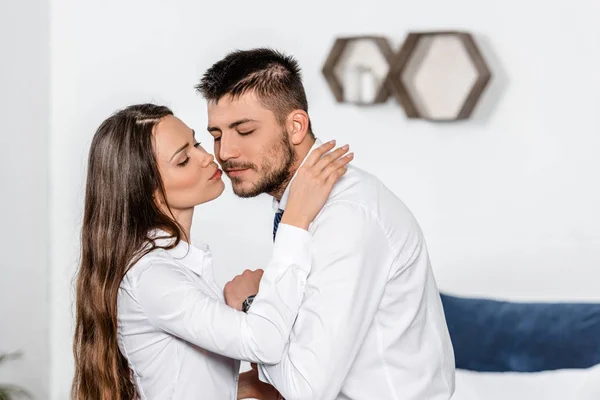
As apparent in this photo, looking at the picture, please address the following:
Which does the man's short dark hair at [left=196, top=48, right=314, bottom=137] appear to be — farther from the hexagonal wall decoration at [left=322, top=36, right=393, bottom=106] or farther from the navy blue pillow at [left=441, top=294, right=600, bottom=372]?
the hexagonal wall decoration at [left=322, top=36, right=393, bottom=106]

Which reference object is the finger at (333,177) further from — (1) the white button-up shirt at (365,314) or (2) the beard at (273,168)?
(2) the beard at (273,168)

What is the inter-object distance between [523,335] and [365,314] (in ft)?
4.18

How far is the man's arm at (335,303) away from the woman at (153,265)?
0.28ft

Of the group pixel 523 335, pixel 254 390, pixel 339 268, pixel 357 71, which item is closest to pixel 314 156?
pixel 339 268

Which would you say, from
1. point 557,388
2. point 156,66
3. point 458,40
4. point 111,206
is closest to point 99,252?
point 111,206

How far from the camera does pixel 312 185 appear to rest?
1.70 m

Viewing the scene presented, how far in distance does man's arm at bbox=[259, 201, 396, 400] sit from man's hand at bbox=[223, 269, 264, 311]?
28 cm

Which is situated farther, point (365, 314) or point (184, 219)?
point (184, 219)

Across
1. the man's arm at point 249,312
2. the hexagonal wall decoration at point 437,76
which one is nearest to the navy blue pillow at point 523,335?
the hexagonal wall decoration at point 437,76

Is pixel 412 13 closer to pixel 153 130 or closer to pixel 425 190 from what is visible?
pixel 425 190

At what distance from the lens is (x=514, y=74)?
2998mm

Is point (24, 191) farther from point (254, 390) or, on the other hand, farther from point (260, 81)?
point (260, 81)

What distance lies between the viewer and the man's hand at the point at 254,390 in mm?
2119

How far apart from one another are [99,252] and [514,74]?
1765mm
